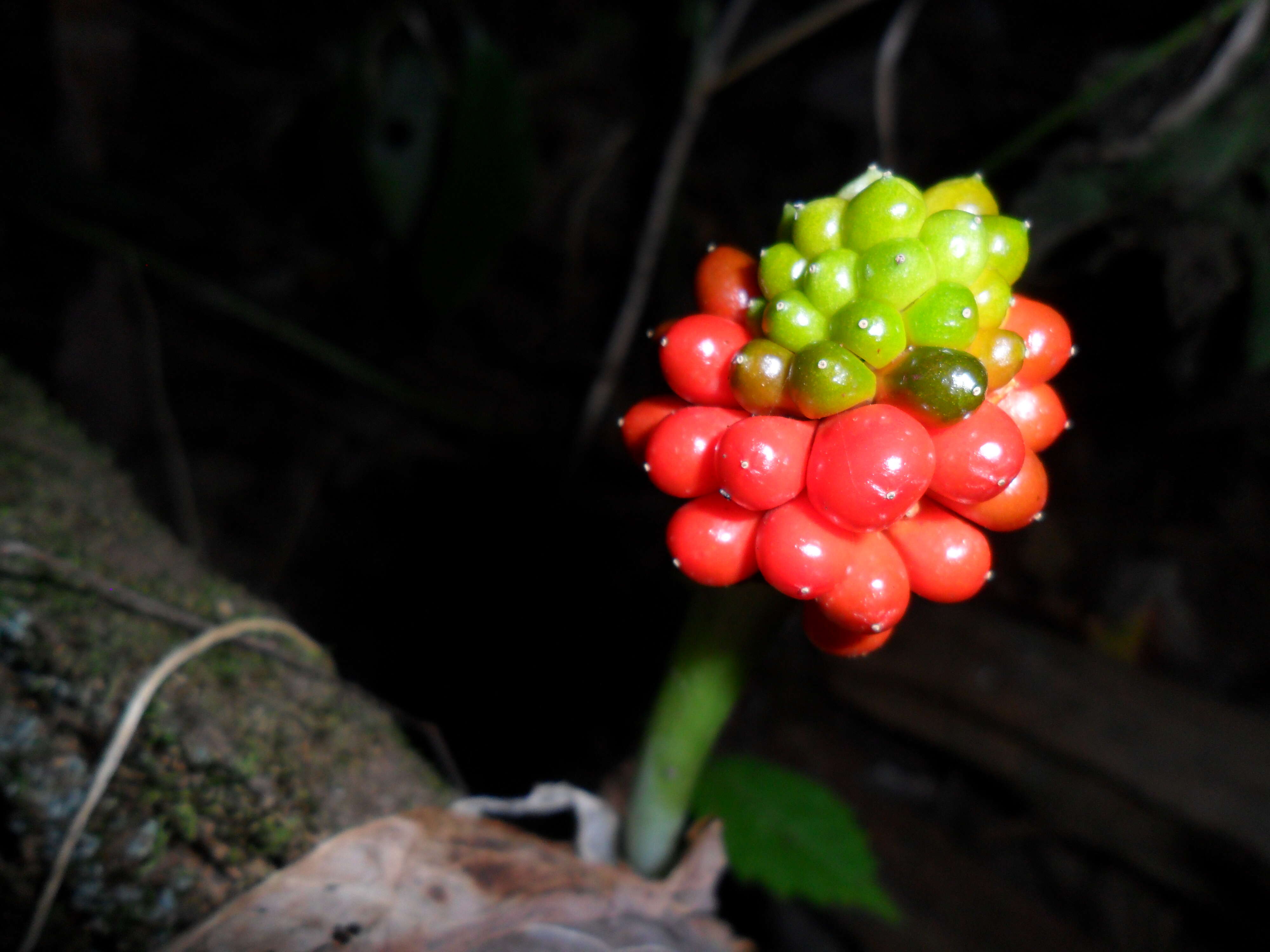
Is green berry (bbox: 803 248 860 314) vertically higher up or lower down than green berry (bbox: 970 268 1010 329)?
lower down

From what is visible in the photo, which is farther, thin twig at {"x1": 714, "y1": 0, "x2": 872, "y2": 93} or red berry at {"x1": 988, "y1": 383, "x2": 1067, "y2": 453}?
thin twig at {"x1": 714, "y1": 0, "x2": 872, "y2": 93}

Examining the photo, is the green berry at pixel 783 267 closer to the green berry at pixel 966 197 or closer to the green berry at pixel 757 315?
the green berry at pixel 757 315

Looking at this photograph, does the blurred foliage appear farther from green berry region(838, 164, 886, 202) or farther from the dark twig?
the dark twig

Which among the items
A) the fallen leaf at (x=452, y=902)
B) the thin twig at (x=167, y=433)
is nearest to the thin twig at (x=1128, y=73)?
the fallen leaf at (x=452, y=902)

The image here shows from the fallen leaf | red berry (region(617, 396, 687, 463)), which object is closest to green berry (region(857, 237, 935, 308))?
red berry (region(617, 396, 687, 463))

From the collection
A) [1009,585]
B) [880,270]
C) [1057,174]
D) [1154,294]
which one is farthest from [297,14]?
[1009,585]
